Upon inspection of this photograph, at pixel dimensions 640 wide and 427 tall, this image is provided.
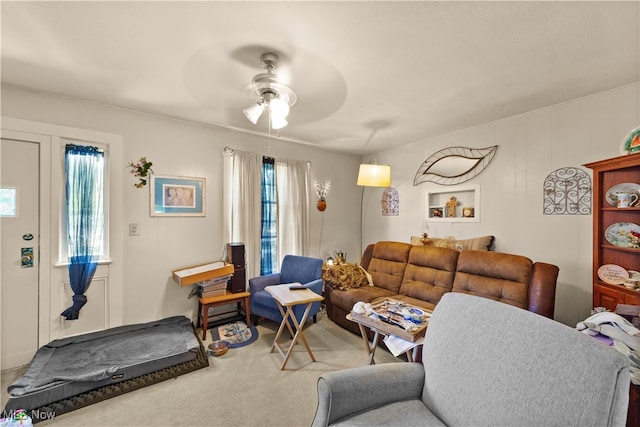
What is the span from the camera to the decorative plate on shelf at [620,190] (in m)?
2.04

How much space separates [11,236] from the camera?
2.31m

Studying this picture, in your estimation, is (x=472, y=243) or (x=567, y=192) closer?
(x=567, y=192)

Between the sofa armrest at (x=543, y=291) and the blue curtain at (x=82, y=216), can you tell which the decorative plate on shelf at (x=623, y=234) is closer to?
the sofa armrest at (x=543, y=291)

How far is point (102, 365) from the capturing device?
7.06ft

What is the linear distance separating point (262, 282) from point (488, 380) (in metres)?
2.71

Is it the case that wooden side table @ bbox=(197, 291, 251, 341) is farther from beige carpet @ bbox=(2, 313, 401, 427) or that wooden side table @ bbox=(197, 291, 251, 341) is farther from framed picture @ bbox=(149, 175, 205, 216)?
framed picture @ bbox=(149, 175, 205, 216)

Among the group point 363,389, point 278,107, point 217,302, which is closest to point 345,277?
point 217,302

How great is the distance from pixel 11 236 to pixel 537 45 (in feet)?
14.6

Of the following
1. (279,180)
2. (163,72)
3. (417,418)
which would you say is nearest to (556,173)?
(417,418)

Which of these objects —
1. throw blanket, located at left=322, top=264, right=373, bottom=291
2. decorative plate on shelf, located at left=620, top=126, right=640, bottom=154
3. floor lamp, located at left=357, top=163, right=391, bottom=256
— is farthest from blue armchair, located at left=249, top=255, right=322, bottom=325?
decorative plate on shelf, located at left=620, top=126, right=640, bottom=154

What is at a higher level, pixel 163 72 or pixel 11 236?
pixel 163 72

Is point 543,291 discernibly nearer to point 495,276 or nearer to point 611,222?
point 495,276

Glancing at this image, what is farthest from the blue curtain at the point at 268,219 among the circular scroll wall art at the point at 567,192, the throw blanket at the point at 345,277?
the circular scroll wall art at the point at 567,192

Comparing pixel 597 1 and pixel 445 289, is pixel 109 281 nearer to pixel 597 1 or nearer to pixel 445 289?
pixel 445 289
